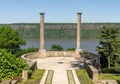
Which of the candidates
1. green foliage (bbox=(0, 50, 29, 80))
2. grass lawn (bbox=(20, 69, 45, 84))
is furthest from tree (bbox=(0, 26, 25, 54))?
green foliage (bbox=(0, 50, 29, 80))

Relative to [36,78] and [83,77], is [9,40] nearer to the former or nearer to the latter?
[36,78]

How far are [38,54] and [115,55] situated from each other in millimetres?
11625

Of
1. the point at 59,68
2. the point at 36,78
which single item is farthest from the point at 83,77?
the point at 59,68

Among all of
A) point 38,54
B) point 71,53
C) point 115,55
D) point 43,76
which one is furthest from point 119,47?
point 43,76

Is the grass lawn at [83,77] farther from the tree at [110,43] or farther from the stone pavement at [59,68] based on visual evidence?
the tree at [110,43]

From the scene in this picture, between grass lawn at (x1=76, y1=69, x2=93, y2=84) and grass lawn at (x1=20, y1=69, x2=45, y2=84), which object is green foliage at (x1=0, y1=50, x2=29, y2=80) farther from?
grass lawn at (x1=76, y1=69, x2=93, y2=84)

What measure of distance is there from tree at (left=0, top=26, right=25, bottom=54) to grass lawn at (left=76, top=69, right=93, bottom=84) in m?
22.9

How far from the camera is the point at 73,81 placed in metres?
26.9

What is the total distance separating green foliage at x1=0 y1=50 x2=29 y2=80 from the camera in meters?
26.8

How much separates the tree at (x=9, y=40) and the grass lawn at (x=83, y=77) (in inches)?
902

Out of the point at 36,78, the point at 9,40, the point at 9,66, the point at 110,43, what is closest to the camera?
the point at 9,66

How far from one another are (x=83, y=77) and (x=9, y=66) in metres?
7.38

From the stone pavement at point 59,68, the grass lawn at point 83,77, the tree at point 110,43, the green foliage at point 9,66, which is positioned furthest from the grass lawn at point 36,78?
the tree at point 110,43

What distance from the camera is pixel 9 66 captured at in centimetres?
2747
